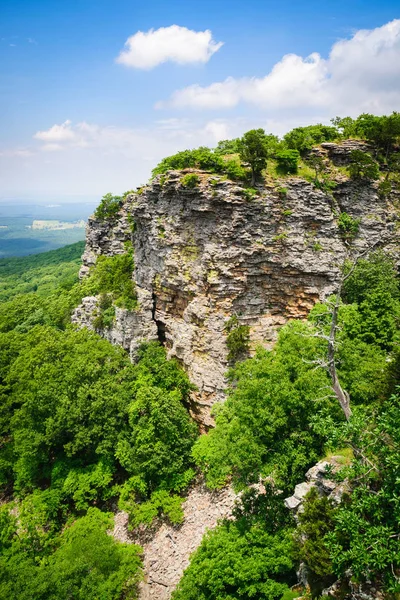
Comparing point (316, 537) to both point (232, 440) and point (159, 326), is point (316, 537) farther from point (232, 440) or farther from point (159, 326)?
point (159, 326)

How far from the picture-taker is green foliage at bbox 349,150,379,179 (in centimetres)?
2902

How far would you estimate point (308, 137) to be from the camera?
30.7 metres

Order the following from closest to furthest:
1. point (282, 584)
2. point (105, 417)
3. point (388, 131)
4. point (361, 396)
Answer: point (282, 584)
point (361, 396)
point (105, 417)
point (388, 131)

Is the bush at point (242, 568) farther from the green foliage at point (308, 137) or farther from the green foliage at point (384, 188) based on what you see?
the green foliage at point (308, 137)

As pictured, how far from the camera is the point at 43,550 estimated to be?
2205cm

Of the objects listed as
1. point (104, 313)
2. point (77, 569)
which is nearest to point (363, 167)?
point (104, 313)

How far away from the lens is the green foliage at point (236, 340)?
27.0 m

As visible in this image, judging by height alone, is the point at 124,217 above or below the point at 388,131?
below

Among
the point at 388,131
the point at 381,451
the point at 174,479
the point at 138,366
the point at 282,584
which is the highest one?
the point at 388,131

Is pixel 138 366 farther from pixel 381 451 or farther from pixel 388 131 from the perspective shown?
pixel 388 131

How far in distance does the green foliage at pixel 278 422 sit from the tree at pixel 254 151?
49.2ft

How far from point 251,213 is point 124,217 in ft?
85.2

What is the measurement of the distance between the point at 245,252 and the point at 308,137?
12547 mm

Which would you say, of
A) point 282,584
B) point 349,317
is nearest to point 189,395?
point 349,317
